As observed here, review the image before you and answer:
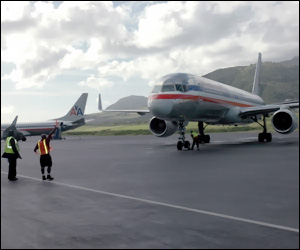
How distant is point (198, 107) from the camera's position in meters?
27.1

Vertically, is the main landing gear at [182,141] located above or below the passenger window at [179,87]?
below

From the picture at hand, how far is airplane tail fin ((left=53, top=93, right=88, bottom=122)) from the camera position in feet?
265

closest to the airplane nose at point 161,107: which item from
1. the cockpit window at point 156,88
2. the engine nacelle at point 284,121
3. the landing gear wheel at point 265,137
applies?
the cockpit window at point 156,88

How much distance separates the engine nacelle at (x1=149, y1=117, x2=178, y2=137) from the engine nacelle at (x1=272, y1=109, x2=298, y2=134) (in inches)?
317

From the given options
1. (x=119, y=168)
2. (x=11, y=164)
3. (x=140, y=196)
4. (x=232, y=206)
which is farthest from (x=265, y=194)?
(x=11, y=164)

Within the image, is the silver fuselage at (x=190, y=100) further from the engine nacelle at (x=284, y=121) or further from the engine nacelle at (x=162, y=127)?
the engine nacelle at (x=284, y=121)

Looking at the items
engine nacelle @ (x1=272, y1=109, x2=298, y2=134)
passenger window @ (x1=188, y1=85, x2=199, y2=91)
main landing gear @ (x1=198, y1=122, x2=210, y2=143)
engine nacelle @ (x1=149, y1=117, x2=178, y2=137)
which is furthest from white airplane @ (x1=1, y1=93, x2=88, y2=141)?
engine nacelle @ (x1=272, y1=109, x2=298, y2=134)

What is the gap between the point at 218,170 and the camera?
14.9m

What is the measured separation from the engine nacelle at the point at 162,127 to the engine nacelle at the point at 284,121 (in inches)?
317

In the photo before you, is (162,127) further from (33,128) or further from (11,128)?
(33,128)

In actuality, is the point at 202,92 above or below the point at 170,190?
above

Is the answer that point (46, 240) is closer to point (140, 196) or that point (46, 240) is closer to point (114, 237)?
point (114, 237)

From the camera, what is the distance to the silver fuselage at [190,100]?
982 inches

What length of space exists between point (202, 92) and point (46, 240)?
22.8 metres
